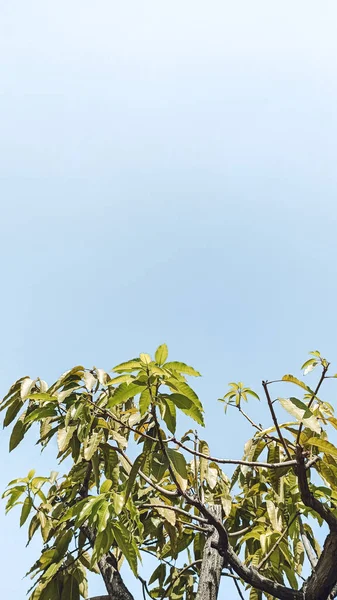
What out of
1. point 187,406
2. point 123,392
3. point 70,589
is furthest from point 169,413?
point 70,589

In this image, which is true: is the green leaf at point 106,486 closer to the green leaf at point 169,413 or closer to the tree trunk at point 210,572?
the green leaf at point 169,413

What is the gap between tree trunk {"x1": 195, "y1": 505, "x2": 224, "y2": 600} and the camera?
2.29 m

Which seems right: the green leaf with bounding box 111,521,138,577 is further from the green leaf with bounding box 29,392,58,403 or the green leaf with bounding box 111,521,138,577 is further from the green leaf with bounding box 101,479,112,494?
the green leaf with bounding box 29,392,58,403

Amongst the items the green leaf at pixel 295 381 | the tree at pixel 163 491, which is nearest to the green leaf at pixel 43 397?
the tree at pixel 163 491

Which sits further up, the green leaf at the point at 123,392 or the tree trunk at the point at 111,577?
the green leaf at the point at 123,392

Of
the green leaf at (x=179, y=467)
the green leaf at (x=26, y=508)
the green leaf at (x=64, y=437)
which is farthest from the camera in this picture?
the green leaf at (x=26, y=508)

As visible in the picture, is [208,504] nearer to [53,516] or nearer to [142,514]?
[142,514]

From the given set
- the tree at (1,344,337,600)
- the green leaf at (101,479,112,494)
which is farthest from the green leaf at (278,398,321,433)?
the green leaf at (101,479,112,494)

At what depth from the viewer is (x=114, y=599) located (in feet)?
7.76

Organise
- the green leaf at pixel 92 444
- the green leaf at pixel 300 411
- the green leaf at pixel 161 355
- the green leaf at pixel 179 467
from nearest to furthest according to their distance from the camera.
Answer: the green leaf at pixel 300 411 → the green leaf at pixel 161 355 → the green leaf at pixel 179 467 → the green leaf at pixel 92 444

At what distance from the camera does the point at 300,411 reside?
5.48ft

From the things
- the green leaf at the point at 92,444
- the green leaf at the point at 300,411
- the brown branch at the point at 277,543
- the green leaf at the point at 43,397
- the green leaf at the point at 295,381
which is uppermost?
the green leaf at the point at 43,397

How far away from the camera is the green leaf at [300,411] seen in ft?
5.36

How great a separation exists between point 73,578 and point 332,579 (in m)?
1.19
